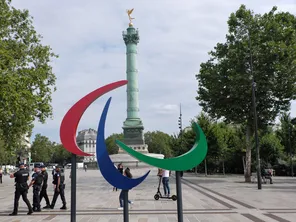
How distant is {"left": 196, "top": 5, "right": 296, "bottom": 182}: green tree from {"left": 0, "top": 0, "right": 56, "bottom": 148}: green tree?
13.4 m

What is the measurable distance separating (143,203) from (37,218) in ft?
16.0

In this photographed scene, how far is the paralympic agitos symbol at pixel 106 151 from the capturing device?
7836 mm

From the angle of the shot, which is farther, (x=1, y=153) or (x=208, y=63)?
(x=1, y=153)

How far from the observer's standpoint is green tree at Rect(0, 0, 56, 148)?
21406 millimetres

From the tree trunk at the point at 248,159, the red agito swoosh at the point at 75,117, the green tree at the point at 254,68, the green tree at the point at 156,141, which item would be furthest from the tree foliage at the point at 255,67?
the green tree at the point at 156,141

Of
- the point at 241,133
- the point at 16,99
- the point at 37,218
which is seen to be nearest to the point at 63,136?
the point at 37,218

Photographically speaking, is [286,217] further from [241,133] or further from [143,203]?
[241,133]

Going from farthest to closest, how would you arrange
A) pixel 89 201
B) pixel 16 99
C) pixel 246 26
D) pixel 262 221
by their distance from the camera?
pixel 246 26 → pixel 16 99 → pixel 89 201 → pixel 262 221

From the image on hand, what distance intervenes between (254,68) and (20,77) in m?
17.6

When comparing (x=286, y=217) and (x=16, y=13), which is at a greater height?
(x=16, y=13)

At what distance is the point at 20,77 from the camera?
2277cm

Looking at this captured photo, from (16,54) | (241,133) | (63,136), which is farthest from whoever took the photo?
(241,133)

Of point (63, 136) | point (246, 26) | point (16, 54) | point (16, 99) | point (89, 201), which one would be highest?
point (246, 26)

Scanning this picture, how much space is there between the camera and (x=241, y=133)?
42.5m
